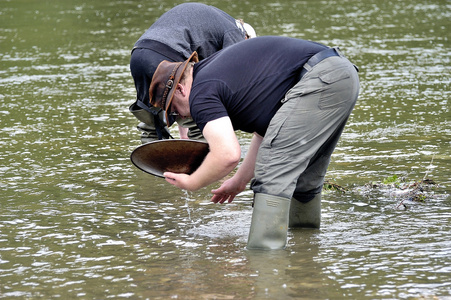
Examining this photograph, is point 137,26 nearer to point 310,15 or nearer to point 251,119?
point 310,15

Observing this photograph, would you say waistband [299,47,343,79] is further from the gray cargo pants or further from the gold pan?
the gold pan

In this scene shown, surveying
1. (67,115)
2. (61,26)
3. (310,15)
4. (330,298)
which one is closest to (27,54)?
(61,26)

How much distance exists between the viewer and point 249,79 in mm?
4219

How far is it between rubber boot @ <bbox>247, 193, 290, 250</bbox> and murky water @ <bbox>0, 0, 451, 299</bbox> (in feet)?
0.23

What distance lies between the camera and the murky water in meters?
4.09

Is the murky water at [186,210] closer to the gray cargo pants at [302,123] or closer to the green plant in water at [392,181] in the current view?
the green plant in water at [392,181]

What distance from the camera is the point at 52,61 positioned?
13.0 metres

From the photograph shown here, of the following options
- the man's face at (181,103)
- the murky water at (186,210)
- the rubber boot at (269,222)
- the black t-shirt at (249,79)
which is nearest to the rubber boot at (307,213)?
the murky water at (186,210)

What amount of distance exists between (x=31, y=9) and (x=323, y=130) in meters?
18.0

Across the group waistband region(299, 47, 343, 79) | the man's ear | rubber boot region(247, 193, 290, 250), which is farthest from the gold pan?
waistband region(299, 47, 343, 79)

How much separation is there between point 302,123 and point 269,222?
0.61 meters

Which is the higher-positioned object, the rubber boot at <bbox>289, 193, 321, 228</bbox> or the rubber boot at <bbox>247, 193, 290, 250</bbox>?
the rubber boot at <bbox>247, 193, 290, 250</bbox>

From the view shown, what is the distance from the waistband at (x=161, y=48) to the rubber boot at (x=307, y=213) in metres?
1.58

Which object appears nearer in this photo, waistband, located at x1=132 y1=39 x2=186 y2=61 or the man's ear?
the man's ear
